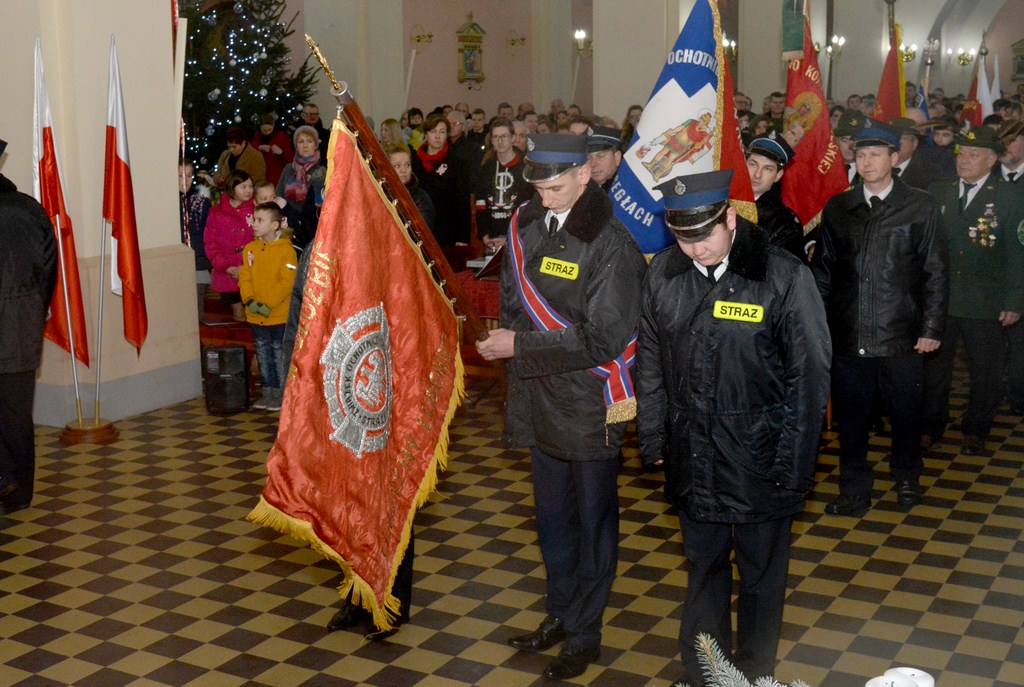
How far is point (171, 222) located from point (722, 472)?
586 cm

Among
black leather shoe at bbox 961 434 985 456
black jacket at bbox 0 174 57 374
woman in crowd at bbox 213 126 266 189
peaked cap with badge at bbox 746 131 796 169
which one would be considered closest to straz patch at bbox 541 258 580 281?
peaked cap with badge at bbox 746 131 796 169

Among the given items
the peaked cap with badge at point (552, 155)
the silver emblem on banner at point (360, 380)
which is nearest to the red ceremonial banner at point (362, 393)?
the silver emblem on banner at point (360, 380)

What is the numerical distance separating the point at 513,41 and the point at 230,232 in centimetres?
1683

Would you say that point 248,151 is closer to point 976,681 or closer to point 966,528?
point 966,528

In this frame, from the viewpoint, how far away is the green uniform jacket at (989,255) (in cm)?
710

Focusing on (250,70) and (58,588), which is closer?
(58,588)

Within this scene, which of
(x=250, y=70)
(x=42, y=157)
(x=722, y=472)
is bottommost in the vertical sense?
(x=722, y=472)

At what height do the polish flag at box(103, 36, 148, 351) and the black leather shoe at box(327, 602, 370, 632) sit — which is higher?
the polish flag at box(103, 36, 148, 351)

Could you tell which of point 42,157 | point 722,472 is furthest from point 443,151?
point 722,472

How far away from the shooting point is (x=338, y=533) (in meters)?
4.50

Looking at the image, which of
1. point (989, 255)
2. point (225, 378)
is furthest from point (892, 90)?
point (225, 378)

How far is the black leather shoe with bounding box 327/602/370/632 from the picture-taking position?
5031 millimetres

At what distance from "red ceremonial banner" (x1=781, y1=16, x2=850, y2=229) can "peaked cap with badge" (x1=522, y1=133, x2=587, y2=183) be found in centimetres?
381

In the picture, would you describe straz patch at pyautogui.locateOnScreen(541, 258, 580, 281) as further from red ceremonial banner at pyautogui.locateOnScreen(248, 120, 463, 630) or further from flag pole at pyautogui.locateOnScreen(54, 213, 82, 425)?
flag pole at pyautogui.locateOnScreen(54, 213, 82, 425)
